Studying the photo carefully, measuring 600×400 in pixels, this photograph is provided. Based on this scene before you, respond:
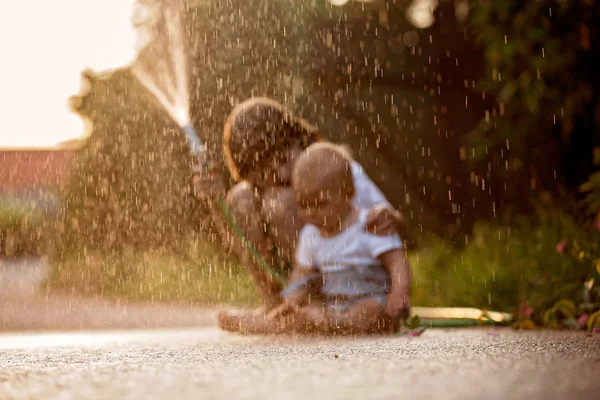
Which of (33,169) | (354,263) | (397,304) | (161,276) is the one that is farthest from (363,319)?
(33,169)

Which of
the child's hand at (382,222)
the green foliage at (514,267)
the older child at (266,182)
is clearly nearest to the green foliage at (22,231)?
the green foliage at (514,267)

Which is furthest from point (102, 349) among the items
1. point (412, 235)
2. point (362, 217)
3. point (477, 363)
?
point (412, 235)

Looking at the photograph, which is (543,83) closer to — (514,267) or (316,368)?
(514,267)

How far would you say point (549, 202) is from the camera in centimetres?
703

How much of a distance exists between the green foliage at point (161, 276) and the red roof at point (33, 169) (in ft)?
3.90

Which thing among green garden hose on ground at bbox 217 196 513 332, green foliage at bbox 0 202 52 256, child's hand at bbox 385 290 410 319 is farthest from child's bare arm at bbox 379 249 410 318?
green foliage at bbox 0 202 52 256

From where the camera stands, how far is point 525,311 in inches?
181

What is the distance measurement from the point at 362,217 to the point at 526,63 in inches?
101

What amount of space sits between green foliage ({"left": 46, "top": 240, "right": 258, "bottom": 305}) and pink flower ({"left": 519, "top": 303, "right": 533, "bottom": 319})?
2762mm

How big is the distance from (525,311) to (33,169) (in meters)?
13.8

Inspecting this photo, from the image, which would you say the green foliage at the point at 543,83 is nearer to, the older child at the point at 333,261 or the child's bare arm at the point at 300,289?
the older child at the point at 333,261

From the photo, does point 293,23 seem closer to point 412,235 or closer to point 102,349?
point 412,235

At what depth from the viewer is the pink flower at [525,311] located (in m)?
4.57

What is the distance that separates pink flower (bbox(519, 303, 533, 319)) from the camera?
457 cm
